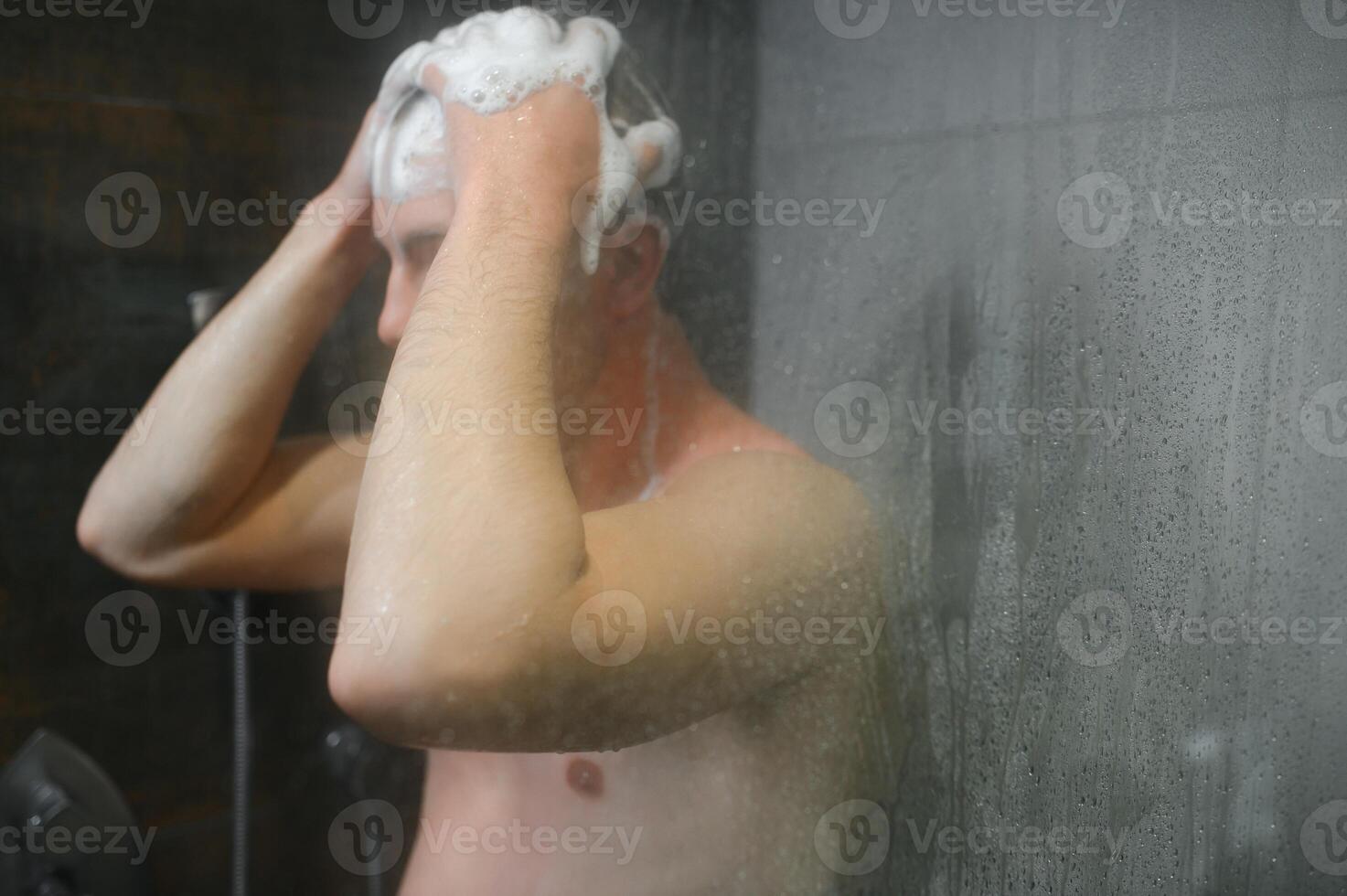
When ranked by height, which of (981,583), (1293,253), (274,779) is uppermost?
(1293,253)

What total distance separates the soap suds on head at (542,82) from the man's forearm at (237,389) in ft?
0.34

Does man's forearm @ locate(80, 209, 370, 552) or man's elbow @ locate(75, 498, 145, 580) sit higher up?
man's forearm @ locate(80, 209, 370, 552)

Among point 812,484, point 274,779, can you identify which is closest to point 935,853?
point 812,484

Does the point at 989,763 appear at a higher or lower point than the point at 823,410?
lower

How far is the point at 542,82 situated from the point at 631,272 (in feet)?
0.28

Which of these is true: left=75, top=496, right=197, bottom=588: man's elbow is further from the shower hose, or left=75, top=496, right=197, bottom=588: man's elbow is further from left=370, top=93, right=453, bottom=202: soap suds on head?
left=370, top=93, right=453, bottom=202: soap suds on head

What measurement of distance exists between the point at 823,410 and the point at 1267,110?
0.18 metres

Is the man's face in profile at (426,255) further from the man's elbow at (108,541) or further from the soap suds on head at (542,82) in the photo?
the man's elbow at (108,541)

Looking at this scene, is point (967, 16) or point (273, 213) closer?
point (967, 16)

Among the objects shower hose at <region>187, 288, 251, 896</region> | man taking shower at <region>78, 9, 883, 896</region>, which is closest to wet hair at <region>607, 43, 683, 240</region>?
man taking shower at <region>78, 9, 883, 896</region>

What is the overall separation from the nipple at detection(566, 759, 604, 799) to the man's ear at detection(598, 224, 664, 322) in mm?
190

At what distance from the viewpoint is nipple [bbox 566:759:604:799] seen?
1.41 ft

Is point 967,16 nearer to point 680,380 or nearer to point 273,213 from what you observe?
point 680,380

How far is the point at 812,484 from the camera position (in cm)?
39
